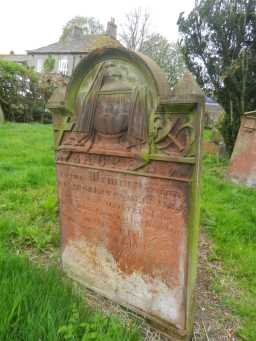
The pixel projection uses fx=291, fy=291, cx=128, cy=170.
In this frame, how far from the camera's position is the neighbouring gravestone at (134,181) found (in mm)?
1769

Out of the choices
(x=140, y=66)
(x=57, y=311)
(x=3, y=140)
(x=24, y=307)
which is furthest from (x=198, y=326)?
(x=3, y=140)

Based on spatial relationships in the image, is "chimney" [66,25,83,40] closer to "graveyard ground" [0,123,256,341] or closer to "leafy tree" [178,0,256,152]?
"leafy tree" [178,0,256,152]

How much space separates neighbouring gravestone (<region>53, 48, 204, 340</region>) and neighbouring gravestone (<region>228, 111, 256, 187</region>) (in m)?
3.88

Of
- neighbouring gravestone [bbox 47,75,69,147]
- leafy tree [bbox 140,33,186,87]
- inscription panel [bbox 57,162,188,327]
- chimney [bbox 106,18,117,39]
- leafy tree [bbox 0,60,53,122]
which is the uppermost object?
chimney [bbox 106,18,117,39]

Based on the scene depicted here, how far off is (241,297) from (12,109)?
36.4ft

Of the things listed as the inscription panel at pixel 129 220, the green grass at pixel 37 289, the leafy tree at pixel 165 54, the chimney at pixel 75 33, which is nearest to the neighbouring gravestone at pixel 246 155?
the green grass at pixel 37 289

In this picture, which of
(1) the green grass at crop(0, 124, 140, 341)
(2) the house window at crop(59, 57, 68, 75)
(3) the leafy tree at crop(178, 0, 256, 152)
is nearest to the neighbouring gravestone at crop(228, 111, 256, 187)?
(3) the leafy tree at crop(178, 0, 256, 152)

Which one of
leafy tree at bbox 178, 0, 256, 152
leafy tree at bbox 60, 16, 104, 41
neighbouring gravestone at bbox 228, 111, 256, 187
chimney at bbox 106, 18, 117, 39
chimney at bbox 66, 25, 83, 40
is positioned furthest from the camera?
leafy tree at bbox 60, 16, 104, 41

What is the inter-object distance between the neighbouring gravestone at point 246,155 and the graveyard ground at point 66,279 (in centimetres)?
45

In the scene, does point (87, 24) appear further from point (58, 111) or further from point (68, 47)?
point (58, 111)

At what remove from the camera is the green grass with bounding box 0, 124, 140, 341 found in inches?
60.0

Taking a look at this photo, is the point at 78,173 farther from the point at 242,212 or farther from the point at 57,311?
the point at 242,212

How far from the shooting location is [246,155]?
5.45m

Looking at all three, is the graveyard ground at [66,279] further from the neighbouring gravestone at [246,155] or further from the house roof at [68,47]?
the house roof at [68,47]
